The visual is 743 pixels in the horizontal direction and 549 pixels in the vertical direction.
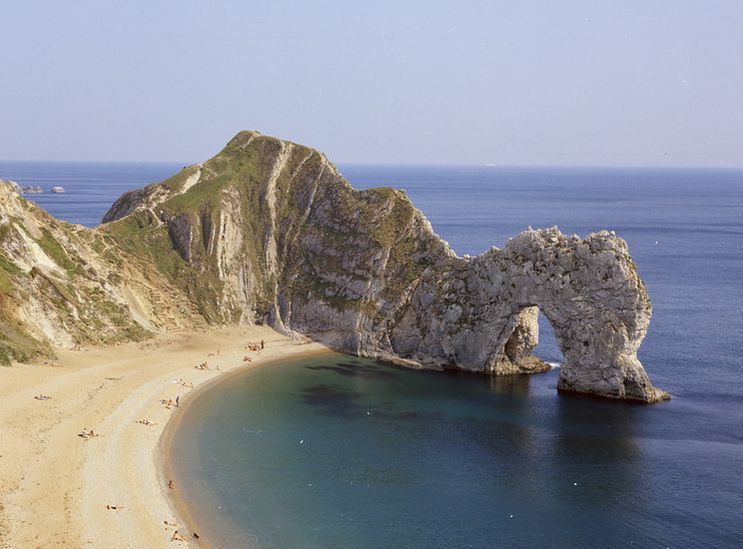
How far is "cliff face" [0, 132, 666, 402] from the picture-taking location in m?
80.6

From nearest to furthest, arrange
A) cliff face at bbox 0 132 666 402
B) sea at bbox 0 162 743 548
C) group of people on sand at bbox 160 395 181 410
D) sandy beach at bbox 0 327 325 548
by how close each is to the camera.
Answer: sandy beach at bbox 0 327 325 548 < sea at bbox 0 162 743 548 < group of people on sand at bbox 160 395 181 410 < cliff face at bbox 0 132 666 402

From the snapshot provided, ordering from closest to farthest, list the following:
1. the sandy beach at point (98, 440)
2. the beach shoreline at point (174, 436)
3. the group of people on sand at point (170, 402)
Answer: the sandy beach at point (98, 440)
the beach shoreline at point (174, 436)
the group of people on sand at point (170, 402)

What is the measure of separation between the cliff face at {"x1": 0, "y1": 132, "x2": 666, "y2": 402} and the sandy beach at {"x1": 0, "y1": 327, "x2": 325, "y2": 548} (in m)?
9.02

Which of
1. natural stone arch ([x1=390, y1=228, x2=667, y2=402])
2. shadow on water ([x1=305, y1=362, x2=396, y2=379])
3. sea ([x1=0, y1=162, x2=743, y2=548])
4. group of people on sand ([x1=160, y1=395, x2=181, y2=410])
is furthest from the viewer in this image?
shadow on water ([x1=305, y1=362, x2=396, y2=379])

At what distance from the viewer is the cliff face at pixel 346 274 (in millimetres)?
80625

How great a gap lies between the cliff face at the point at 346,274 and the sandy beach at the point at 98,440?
29.6 ft

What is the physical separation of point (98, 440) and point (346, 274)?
47.8 meters

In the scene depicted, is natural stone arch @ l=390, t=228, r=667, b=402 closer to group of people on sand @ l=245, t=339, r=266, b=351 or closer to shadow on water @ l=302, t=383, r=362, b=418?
shadow on water @ l=302, t=383, r=362, b=418

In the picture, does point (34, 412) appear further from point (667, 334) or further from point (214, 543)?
point (667, 334)

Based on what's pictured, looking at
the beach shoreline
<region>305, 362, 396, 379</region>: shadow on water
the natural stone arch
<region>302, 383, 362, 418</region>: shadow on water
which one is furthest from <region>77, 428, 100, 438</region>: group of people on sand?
the natural stone arch

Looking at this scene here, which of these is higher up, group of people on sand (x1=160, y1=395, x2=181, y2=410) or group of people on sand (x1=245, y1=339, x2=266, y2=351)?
group of people on sand (x1=245, y1=339, x2=266, y2=351)

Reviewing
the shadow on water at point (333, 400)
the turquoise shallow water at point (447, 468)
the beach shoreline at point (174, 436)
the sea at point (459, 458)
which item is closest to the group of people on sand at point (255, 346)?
the beach shoreline at point (174, 436)

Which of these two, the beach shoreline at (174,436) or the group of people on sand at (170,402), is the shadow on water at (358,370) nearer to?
the beach shoreline at (174,436)

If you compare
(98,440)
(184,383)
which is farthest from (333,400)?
(98,440)
